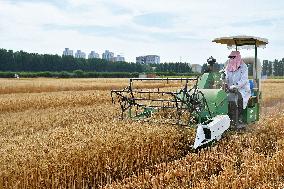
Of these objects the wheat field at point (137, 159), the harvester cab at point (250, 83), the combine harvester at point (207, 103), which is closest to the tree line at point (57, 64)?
the harvester cab at point (250, 83)

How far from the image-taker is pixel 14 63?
77.4m

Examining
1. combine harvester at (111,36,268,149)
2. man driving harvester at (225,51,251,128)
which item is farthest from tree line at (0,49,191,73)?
man driving harvester at (225,51,251,128)

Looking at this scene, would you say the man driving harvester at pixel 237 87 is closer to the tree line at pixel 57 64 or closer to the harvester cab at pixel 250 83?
the harvester cab at pixel 250 83

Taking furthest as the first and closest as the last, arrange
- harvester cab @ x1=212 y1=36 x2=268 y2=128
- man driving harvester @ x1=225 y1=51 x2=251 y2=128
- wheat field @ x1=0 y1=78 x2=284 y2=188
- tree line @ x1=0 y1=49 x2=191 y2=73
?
1. tree line @ x1=0 y1=49 x2=191 y2=73
2. harvester cab @ x1=212 y1=36 x2=268 y2=128
3. man driving harvester @ x1=225 y1=51 x2=251 y2=128
4. wheat field @ x1=0 y1=78 x2=284 y2=188

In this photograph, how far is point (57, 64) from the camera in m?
83.2

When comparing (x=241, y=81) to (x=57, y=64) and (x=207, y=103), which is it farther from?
(x=57, y=64)

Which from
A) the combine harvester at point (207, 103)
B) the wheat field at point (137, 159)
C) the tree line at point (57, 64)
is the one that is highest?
the tree line at point (57, 64)

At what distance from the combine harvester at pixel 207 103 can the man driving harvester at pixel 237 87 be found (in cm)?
2

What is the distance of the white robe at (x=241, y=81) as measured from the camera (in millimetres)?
10039

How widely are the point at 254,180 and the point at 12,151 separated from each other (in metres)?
3.64

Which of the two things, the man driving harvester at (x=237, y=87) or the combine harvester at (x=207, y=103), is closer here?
the combine harvester at (x=207, y=103)

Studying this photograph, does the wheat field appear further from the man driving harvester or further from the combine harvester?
the man driving harvester

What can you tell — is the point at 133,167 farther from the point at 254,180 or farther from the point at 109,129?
the point at 254,180

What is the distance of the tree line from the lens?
77.1m
